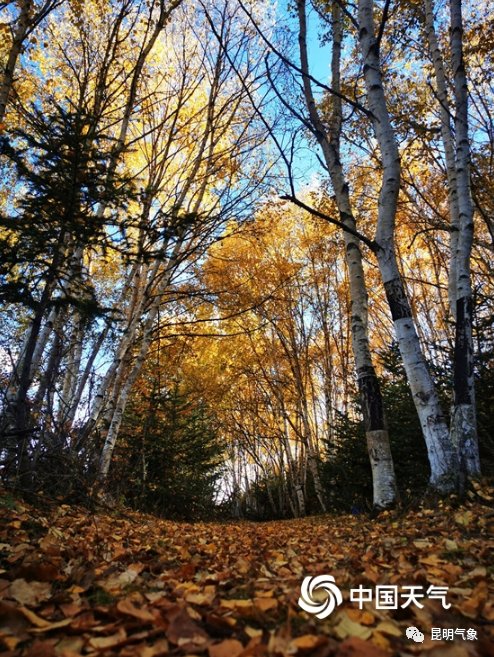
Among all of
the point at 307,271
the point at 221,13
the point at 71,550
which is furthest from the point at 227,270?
the point at 71,550

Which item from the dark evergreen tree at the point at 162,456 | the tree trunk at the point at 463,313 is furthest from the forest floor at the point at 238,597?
the dark evergreen tree at the point at 162,456

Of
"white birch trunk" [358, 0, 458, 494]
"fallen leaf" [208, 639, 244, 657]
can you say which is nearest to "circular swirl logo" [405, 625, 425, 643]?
"fallen leaf" [208, 639, 244, 657]

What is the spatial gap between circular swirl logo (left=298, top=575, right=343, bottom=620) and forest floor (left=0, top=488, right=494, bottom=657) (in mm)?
14

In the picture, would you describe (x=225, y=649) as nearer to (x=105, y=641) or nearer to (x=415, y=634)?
(x=105, y=641)

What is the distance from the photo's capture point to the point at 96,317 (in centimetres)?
407

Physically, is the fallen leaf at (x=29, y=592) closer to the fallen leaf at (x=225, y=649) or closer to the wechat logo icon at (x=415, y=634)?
the fallen leaf at (x=225, y=649)

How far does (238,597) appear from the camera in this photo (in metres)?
1.52

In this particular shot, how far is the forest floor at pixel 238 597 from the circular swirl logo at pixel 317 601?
0.05 feet

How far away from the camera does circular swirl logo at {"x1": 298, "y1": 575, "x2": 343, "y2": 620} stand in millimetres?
1337

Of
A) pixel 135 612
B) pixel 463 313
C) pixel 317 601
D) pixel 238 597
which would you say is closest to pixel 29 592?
pixel 135 612

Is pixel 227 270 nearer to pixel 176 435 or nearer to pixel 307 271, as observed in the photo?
pixel 307 271

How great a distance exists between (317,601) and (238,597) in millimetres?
323

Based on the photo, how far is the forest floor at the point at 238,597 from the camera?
1.04 meters

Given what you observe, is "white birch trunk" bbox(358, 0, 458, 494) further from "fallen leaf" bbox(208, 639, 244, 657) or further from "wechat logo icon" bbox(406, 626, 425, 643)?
"fallen leaf" bbox(208, 639, 244, 657)
